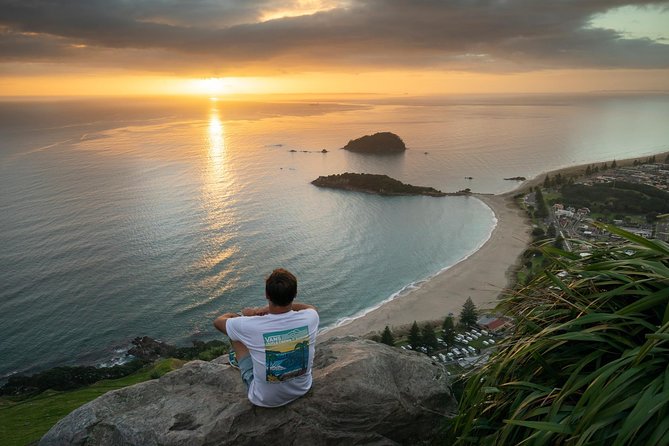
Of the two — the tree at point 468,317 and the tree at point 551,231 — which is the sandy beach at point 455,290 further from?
the tree at point 551,231

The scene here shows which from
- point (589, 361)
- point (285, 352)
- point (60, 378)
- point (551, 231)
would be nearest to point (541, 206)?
point (551, 231)

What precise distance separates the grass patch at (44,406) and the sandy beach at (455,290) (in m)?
13.7

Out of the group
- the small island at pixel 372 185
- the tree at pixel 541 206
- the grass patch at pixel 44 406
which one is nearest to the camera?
the grass patch at pixel 44 406

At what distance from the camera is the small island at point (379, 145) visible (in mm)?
125500

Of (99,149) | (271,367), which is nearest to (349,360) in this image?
(271,367)

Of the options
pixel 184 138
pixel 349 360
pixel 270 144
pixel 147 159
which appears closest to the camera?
pixel 349 360

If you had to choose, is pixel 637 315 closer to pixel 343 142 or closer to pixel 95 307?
pixel 95 307

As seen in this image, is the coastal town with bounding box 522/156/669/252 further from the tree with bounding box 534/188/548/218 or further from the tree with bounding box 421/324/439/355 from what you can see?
the tree with bounding box 421/324/439/355

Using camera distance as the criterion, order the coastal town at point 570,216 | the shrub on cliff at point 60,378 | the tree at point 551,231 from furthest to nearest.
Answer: the tree at point 551,231 → the coastal town at point 570,216 → the shrub on cliff at point 60,378

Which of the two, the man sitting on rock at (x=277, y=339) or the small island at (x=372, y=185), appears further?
the small island at (x=372, y=185)

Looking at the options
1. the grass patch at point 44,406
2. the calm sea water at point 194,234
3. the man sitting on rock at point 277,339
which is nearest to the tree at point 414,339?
the calm sea water at point 194,234

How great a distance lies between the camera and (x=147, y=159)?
4235 inches

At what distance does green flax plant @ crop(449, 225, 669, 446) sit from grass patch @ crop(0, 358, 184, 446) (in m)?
25.8

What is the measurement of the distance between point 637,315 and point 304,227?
191 ft
